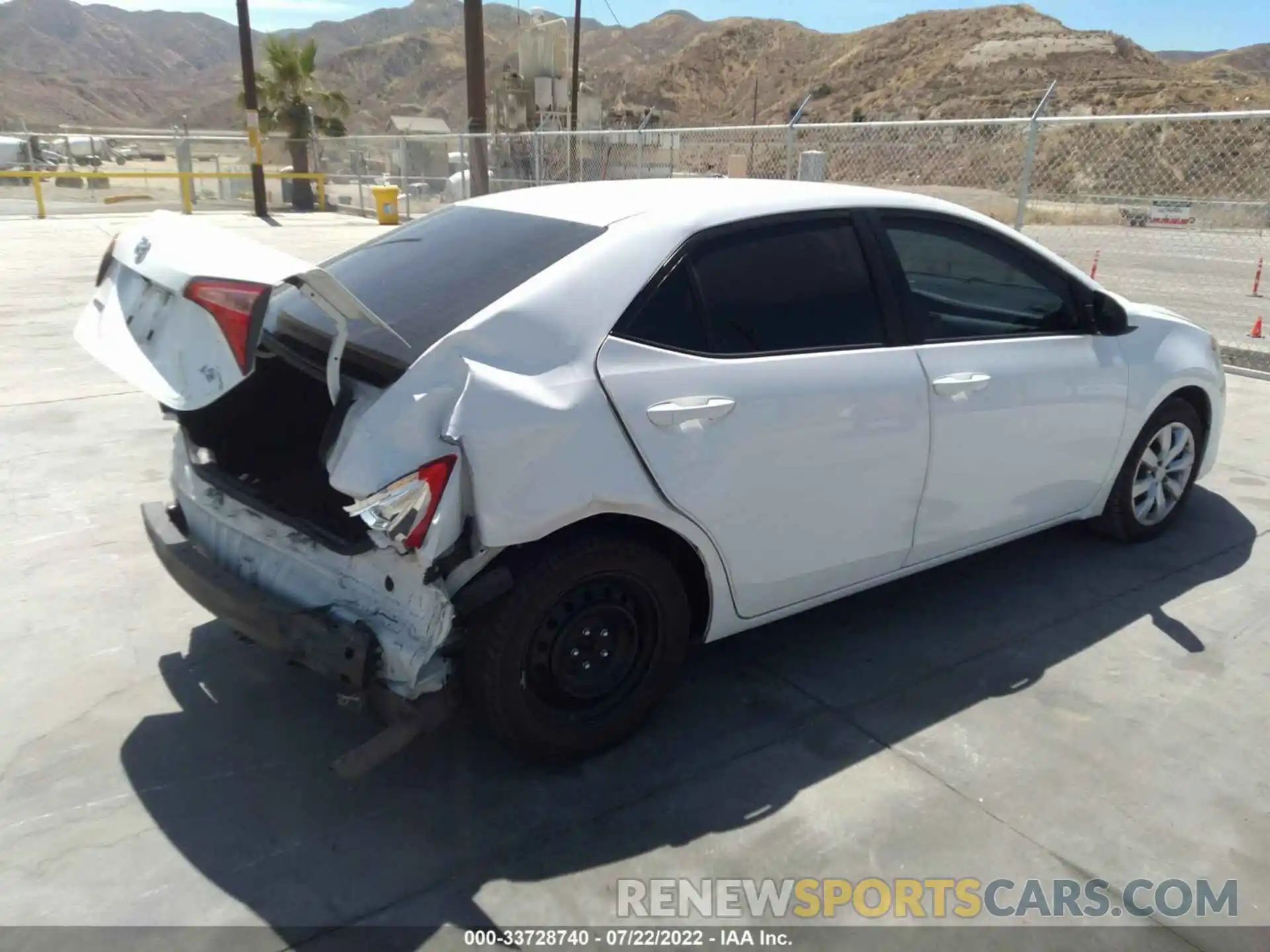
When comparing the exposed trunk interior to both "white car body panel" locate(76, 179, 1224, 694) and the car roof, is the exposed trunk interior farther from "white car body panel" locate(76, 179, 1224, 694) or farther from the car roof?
the car roof

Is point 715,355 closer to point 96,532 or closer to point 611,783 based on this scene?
point 611,783

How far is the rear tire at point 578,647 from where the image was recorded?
2.69m

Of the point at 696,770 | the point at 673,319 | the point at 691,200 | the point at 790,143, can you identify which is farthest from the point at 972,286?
the point at 790,143

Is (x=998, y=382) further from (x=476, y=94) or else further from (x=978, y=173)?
(x=978, y=173)

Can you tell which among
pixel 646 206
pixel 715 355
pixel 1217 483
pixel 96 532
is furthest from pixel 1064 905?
pixel 96 532

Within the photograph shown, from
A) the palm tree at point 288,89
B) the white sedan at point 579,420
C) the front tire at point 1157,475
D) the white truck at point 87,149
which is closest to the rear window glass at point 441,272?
the white sedan at point 579,420

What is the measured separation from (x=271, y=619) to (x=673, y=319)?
1477 millimetres

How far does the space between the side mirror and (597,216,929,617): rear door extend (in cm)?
119

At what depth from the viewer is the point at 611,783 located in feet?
9.65

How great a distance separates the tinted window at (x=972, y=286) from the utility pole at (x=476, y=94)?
49.2ft

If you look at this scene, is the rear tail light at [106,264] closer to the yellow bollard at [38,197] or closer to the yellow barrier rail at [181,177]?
the yellow barrier rail at [181,177]

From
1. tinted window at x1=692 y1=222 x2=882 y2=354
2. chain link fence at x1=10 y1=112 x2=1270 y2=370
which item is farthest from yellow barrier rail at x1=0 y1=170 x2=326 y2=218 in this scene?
tinted window at x1=692 y1=222 x2=882 y2=354

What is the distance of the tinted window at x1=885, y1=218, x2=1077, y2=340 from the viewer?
356cm

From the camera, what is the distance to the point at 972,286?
13.1 feet
